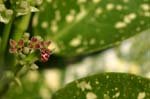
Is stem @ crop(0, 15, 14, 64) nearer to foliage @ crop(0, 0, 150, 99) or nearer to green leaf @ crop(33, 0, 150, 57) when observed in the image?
foliage @ crop(0, 0, 150, 99)

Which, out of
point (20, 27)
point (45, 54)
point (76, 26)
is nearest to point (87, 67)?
point (76, 26)

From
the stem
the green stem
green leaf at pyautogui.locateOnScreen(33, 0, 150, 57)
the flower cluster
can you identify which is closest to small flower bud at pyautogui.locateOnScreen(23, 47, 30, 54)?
the flower cluster

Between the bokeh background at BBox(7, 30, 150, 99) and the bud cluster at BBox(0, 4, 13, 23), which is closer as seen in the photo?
the bud cluster at BBox(0, 4, 13, 23)

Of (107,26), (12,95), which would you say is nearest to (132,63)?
(107,26)

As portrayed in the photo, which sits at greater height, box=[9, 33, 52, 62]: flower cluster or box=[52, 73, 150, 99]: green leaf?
box=[9, 33, 52, 62]: flower cluster

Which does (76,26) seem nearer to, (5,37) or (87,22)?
(87,22)
